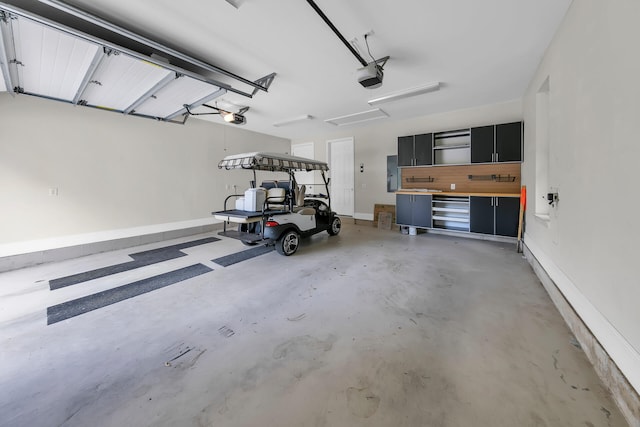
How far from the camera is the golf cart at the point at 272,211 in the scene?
4.05 m

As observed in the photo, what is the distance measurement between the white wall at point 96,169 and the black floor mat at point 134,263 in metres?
0.99

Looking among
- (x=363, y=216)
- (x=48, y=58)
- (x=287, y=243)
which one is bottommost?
(x=287, y=243)

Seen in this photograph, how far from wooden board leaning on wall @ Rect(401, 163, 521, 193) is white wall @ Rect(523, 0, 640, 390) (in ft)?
8.76

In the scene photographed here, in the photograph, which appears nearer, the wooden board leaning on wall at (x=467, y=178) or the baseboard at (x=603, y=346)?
the baseboard at (x=603, y=346)

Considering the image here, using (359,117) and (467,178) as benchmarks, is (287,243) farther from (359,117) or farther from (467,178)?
(467,178)

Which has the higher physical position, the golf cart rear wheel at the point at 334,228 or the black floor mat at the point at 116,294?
the golf cart rear wheel at the point at 334,228

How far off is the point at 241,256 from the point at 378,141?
508 centimetres

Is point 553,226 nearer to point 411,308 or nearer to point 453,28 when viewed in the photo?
point 411,308

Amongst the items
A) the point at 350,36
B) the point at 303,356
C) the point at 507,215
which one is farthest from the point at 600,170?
the point at 507,215

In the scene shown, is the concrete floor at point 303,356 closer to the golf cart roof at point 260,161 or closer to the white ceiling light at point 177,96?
the golf cart roof at point 260,161

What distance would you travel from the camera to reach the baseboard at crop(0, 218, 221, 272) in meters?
3.71

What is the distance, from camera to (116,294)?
2.83m

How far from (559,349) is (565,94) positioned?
242cm

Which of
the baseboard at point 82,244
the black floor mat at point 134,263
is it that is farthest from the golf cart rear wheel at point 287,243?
the baseboard at point 82,244
